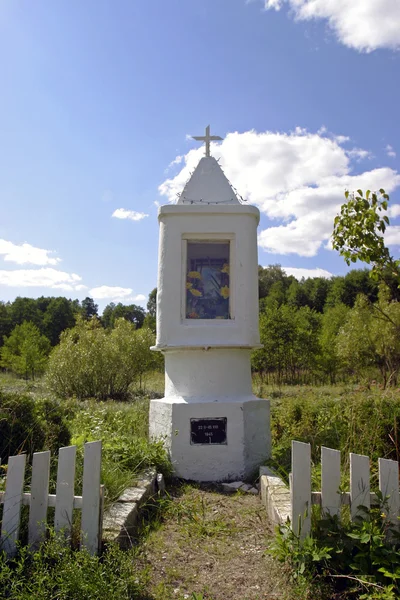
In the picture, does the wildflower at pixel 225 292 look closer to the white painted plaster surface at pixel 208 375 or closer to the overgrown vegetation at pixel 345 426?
the white painted plaster surface at pixel 208 375

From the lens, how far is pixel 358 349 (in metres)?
18.8

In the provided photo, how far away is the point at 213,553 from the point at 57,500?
1.20 metres

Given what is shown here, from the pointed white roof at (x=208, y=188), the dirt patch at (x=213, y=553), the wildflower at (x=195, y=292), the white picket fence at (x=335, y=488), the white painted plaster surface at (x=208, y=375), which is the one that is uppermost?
the pointed white roof at (x=208, y=188)

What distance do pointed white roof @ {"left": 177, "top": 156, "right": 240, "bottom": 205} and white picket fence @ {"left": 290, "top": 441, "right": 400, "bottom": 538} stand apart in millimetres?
3700

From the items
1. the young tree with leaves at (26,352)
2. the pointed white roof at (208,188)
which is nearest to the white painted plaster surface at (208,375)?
the pointed white roof at (208,188)

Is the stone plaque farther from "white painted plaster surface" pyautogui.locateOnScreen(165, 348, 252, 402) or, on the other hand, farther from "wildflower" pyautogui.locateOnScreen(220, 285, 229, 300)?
"wildflower" pyautogui.locateOnScreen(220, 285, 229, 300)

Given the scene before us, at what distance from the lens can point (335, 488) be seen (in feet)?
9.49

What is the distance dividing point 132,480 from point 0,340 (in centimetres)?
3991

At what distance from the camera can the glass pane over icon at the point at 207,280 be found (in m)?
5.66

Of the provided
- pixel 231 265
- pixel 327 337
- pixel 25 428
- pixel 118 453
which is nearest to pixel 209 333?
pixel 231 265

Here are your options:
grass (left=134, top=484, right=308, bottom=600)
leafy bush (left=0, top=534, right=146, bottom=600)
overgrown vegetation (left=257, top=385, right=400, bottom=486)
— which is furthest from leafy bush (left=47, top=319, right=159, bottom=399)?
leafy bush (left=0, top=534, right=146, bottom=600)

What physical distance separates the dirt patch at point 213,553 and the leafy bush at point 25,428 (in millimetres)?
1371

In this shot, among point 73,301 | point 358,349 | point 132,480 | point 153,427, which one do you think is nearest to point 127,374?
point 358,349

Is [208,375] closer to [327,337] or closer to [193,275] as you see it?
[193,275]
